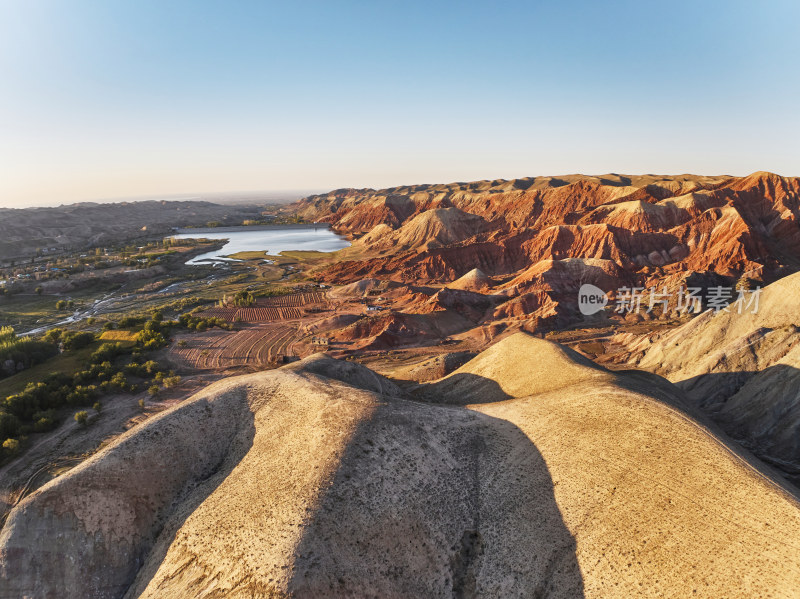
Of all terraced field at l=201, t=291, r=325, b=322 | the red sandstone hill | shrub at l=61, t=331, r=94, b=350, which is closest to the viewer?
shrub at l=61, t=331, r=94, b=350

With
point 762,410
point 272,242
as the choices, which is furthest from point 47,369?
point 272,242

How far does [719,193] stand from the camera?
94.5 metres

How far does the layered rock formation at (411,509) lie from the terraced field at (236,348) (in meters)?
25.4

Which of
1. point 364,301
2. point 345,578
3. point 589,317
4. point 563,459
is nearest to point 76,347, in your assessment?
point 364,301

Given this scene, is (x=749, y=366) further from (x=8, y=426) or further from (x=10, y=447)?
(x=8, y=426)

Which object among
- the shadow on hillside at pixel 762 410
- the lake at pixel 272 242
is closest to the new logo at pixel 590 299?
the shadow on hillside at pixel 762 410

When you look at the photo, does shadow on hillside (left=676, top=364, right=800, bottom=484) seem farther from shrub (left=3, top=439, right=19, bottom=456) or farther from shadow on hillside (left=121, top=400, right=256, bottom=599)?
shrub (left=3, top=439, right=19, bottom=456)

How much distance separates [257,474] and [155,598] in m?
5.25

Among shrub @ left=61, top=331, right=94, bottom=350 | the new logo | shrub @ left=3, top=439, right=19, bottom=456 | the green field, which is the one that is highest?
shrub @ left=61, top=331, right=94, bottom=350

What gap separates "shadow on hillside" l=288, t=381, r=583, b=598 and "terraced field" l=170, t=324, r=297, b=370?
31.4 metres

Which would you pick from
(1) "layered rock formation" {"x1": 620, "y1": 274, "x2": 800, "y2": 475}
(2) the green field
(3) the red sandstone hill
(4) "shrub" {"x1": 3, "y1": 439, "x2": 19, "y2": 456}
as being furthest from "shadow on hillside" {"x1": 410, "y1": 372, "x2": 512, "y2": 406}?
(2) the green field

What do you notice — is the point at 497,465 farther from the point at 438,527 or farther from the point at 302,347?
the point at 302,347

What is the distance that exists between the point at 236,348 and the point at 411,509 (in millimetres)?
40800

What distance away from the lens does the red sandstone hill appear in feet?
236
